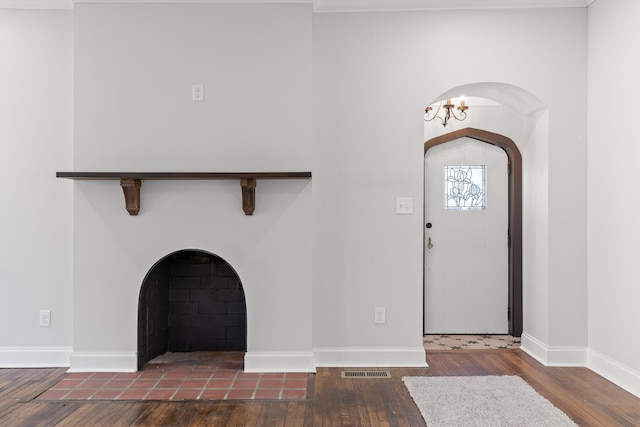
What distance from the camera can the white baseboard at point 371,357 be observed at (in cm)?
345

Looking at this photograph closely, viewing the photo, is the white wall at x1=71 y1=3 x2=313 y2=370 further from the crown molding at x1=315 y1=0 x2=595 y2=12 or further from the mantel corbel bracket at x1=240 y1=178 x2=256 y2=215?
the crown molding at x1=315 y1=0 x2=595 y2=12

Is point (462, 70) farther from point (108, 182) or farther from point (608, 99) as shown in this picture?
point (108, 182)

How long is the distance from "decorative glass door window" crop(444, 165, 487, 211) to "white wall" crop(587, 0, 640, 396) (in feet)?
3.51

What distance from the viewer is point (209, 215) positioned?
3.35 meters

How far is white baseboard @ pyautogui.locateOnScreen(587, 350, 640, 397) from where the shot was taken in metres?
2.93

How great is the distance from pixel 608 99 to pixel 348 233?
2.02 meters

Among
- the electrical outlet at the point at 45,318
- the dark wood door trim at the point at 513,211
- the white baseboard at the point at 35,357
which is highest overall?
the dark wood door trim at the point at 513,211

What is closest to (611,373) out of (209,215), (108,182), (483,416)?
(483,416)

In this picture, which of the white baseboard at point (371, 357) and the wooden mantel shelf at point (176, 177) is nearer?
the wooden mantel shelf at point (176, 177)

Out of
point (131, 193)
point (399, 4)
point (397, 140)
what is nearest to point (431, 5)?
point (399, 4)

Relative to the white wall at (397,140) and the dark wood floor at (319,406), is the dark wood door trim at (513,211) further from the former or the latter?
the dark wood floor at (319,406)

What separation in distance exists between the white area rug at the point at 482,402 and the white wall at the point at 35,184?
8.49 feet

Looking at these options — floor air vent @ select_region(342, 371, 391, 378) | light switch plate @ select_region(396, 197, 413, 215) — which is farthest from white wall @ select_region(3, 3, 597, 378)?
light switch plate @ select_region(396, 197, 413, 215)

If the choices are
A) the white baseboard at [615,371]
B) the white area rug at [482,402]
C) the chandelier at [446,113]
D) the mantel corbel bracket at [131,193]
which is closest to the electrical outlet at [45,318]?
the mantel corbel bracket at [131,193]
